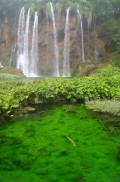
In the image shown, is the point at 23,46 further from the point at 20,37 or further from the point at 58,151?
the point at 58,151

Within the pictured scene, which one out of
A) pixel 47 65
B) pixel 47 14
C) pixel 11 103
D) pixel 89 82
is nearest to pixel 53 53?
pixel 47 65

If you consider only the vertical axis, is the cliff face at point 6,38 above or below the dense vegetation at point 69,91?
above

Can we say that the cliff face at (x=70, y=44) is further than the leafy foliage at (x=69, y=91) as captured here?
Yes

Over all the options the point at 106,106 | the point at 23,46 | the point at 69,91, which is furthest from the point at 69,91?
the point at 23,46

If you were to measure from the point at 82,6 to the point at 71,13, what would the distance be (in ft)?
5.08

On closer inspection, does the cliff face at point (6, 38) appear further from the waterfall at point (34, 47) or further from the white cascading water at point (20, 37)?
the waterfall at point (34, 47)

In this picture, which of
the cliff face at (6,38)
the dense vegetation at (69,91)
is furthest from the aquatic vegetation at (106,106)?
the cliff face at (6,38)

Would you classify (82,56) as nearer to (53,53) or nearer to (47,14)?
(53,53)

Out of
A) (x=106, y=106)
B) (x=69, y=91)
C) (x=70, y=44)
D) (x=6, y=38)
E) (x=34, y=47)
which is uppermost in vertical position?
(x=6, y=38)

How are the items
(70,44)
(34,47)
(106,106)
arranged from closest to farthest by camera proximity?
(106,106) → (70,44) → (34,47)

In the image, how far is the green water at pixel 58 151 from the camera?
228 inches

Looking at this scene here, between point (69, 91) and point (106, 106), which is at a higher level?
point (69, 91)

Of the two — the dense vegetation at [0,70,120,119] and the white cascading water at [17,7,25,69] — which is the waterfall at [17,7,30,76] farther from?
the dense vegetation at [0,70,120,119]

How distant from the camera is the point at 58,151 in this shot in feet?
23.0
